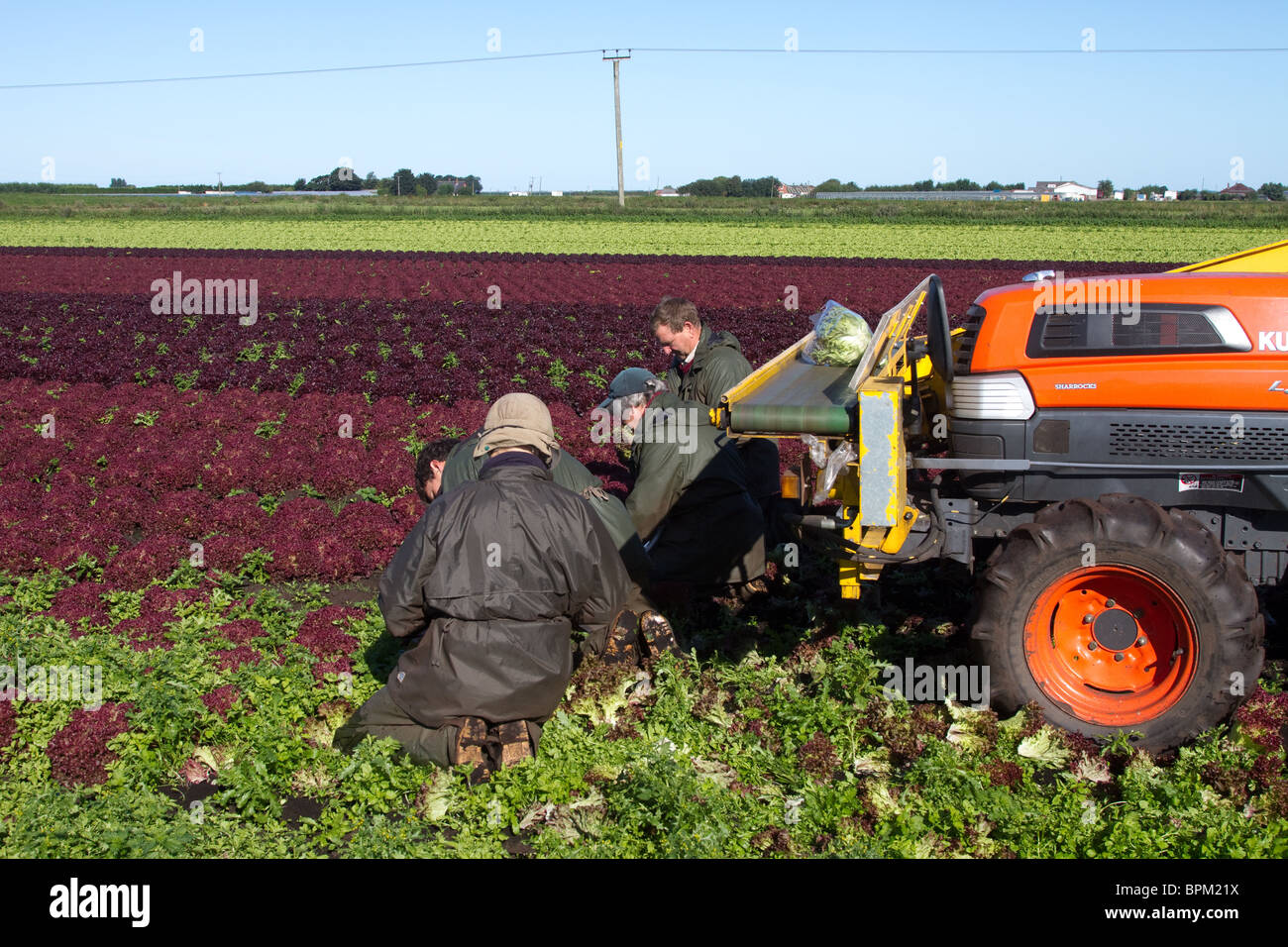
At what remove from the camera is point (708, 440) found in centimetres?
645

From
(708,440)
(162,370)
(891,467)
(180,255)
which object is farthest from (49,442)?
(180,255)

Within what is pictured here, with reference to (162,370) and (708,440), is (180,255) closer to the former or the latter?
(162,370)

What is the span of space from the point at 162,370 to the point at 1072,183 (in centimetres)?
12107

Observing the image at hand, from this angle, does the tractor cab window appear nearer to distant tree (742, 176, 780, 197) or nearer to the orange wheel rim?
the orange wheel rim

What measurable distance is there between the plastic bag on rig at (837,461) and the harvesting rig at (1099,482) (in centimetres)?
1

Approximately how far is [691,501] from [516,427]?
5.94ft

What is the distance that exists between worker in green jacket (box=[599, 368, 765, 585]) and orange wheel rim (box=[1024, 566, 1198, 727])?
200 centimetres

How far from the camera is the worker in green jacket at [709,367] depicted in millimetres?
7047

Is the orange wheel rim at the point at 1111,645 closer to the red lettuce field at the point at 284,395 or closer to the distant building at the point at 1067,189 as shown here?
the red lettuce field at the point at 284,395

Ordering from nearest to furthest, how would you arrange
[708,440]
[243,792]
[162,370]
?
[243,792] < [708,440] < [162,370]

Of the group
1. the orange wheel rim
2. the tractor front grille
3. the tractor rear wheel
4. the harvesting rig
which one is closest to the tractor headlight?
the harvesting rig

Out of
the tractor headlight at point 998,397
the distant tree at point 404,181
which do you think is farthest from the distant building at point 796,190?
the tractor headlight at point 998,397

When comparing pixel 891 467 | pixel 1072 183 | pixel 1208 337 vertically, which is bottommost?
pixel 891 467

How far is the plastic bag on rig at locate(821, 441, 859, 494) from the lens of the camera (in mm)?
4812
